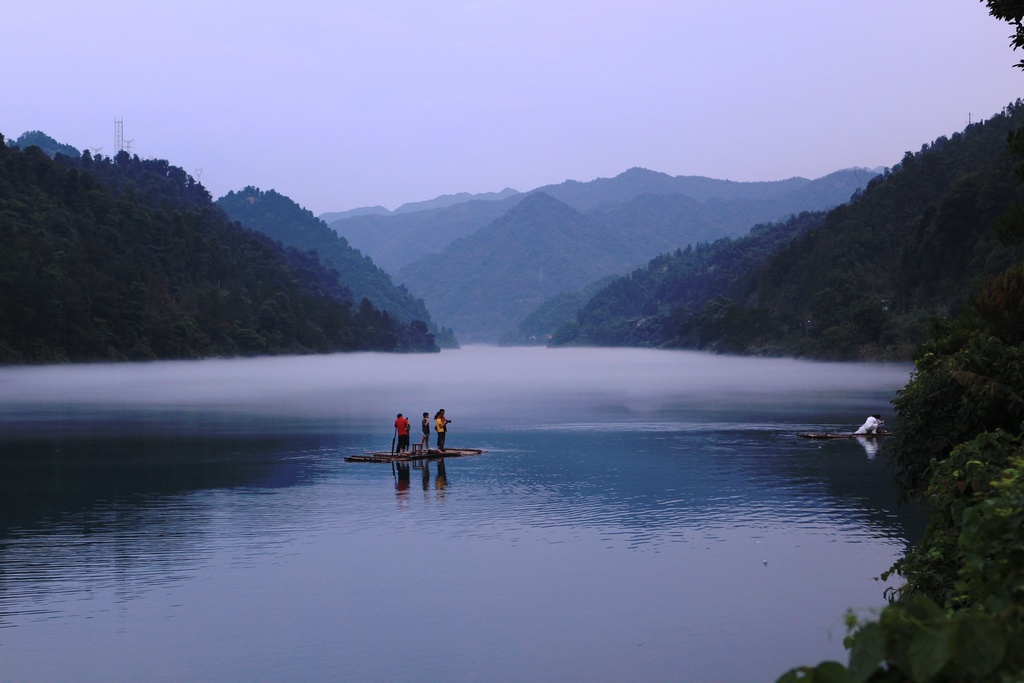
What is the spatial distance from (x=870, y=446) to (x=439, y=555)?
90.4 ft

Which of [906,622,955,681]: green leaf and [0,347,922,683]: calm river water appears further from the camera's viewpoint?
[0,347,922,683]: calm river water

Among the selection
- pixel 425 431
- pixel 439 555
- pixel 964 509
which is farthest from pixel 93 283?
pixel 964 509

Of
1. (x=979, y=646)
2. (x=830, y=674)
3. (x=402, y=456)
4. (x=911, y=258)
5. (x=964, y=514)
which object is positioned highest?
(x=911, y=258)

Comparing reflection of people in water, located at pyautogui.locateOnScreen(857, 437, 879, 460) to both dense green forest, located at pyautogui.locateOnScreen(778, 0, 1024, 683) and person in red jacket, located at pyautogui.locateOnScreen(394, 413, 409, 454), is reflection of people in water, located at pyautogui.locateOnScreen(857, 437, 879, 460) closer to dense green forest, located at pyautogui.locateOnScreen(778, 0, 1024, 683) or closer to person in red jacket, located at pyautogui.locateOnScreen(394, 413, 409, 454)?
dense green forest, located at pyautogui.locateOnScreen(778, 0, 1024, 683)

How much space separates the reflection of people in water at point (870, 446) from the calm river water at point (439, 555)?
1.25 ft

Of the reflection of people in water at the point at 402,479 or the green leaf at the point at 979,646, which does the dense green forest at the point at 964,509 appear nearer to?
the green leaf at the point at 979,646

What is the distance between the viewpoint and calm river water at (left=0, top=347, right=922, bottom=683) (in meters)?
17.6

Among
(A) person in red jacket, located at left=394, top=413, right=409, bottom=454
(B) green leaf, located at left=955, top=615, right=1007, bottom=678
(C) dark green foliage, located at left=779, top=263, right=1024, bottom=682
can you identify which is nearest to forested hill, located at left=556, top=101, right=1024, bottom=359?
(A) person in red jacket, located at left=394, top=413, right=409, bottom=454

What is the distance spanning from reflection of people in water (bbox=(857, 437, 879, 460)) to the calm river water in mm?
380

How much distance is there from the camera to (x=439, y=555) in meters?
25.4

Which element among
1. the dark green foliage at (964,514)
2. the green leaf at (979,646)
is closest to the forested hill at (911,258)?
the dark green foliage at (964,514)

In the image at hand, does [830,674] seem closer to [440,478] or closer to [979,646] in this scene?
[979,646]

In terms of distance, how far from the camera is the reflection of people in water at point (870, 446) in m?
45.2

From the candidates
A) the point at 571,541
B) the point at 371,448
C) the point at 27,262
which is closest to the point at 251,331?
the point at 27,262
